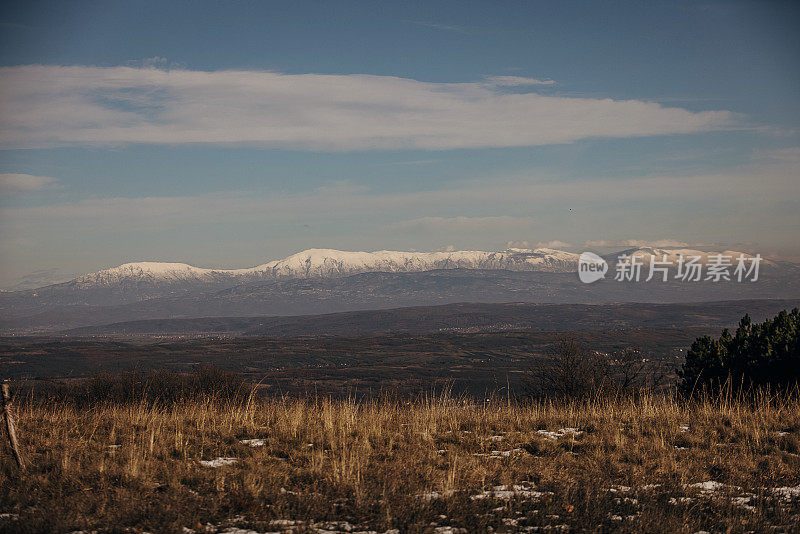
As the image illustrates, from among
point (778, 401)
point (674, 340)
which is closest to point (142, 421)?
point (778, 401)

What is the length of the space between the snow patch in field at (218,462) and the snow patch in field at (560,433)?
501 centimetres

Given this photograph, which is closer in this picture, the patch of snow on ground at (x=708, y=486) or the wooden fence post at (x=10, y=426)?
the wooden fence post at (x=10, y=426)

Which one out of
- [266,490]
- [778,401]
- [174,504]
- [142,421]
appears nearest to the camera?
[174,504]

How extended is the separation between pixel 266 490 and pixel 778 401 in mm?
10613

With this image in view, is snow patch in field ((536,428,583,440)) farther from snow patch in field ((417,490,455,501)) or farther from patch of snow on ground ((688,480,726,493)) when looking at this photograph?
snow patch in field ((417,490,455,501))

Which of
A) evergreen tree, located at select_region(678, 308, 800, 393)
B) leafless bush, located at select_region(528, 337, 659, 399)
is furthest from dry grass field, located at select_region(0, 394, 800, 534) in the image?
leafless bush, located at select_region(528, 337, 659, 399)

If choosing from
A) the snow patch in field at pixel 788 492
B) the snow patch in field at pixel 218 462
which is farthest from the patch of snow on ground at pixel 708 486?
the snow patch in field at pixel 218 462

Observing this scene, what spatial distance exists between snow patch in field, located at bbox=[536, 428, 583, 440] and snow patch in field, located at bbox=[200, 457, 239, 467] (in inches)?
197

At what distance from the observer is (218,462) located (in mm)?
8164

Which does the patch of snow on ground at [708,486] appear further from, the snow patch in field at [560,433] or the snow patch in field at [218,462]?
A: the snow patch in field at [218,462]

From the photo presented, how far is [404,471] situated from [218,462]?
2.56 metres

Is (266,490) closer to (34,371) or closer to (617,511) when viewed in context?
(617,511)

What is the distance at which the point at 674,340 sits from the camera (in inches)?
7018

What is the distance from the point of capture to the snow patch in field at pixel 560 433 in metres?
9.94
